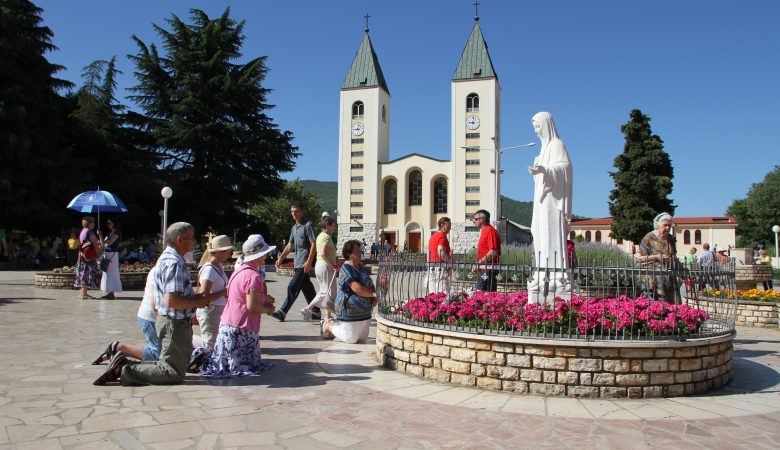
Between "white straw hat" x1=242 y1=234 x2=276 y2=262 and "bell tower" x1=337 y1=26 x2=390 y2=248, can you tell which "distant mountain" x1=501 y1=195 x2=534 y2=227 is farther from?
"white straw hat" x1=242 y1=234 x2=276 y2=262

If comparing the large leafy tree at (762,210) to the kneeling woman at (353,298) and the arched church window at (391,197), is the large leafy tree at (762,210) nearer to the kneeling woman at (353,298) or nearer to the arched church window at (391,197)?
the arched church window at (391,197)

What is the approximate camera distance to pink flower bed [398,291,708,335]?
537 cm

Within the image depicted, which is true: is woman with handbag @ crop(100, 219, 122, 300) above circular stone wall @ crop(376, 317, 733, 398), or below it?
above

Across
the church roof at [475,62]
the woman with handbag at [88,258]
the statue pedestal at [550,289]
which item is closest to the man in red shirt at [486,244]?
the statue pedestal at [550,289]

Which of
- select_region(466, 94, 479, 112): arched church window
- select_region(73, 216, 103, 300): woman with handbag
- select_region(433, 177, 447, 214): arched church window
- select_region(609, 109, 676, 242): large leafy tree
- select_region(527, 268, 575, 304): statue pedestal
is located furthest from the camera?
select_region(433, 177, 447, 214): arched church window

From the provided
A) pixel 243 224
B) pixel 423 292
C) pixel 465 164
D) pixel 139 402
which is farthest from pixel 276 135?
pixel 139 402

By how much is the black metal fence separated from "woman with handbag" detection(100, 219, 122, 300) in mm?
8693

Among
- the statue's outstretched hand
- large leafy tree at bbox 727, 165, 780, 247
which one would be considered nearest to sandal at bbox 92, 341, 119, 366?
the statue's outstretched hand

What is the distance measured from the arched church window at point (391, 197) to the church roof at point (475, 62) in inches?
494

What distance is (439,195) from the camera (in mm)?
58188

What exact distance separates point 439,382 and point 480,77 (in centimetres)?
5235

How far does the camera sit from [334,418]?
14.9 feet

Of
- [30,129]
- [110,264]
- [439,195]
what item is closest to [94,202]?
[110,264]

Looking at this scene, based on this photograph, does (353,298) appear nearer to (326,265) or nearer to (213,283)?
(326,265)
